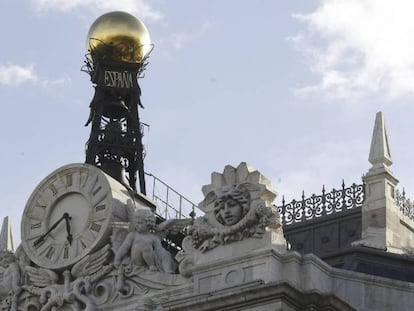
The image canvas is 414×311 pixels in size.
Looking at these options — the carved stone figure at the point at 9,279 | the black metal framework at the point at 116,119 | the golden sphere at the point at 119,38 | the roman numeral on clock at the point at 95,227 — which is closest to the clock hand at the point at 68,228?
the roman numeral on clock at the point at 95,227

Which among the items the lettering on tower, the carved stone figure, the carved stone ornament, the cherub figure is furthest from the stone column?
the carved stone figure

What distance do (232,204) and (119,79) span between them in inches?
564

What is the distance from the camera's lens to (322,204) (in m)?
54.6

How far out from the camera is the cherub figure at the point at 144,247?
47594 mm

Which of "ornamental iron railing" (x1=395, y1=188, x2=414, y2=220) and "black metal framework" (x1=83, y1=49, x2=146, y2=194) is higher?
"black metal framework" (x1=83, y1=49, x2=146, y2=194)

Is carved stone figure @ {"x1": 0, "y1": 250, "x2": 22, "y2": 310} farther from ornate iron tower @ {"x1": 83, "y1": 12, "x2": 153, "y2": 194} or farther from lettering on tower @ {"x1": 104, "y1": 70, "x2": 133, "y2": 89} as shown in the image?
lettering on tower @ {"x1": 104, "y1": 70, "x2": 133, "y2": 89}

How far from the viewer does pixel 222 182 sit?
1820 inches

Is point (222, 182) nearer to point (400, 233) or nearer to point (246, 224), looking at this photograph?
point (246, 224)

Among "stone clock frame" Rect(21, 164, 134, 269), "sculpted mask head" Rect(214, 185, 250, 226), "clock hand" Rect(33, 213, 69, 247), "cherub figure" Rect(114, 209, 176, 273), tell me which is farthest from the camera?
"clock hand" Rect(33, 213, 69, 247)

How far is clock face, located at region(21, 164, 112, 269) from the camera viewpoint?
4872 cm

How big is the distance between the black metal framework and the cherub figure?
9679mm

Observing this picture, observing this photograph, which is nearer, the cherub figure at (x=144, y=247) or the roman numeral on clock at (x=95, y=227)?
the cherub figure at (x=144, y=247)

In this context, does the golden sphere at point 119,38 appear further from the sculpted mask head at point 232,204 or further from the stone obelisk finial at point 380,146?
the sculpted mask head at point 232,204

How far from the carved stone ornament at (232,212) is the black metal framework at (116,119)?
38.1ft
